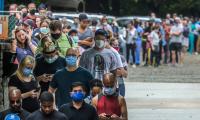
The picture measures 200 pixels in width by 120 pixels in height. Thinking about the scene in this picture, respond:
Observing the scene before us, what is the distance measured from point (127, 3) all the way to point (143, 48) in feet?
87.0

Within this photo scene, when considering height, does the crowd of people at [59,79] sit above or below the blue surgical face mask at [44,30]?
below

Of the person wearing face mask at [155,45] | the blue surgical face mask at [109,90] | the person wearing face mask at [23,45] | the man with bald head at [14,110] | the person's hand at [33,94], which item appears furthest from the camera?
the person wearing face mask at [155,45]

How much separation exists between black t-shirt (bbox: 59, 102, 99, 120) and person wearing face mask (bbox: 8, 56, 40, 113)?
151 centimetres

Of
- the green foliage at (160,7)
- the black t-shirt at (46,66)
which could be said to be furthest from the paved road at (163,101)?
the green foliage at (160,7)

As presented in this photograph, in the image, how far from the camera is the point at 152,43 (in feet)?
99.6

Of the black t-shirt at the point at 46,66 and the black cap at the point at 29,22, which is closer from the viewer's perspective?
the black t-shirt at the point at 46,66

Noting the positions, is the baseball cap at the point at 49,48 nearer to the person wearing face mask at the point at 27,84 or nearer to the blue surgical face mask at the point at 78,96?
the person wearing face mask at the point at 27,84

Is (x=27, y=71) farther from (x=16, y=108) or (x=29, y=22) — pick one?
(x=29, y=22)

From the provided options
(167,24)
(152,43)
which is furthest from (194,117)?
(167,24)

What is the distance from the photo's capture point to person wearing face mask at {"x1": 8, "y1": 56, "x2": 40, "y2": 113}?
11312 millimetres

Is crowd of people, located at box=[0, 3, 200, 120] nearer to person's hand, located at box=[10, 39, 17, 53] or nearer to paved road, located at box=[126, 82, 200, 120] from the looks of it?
person's hand, located at box=[10, 39, 17, 53]

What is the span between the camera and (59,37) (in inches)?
521

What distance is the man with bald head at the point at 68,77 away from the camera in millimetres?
11359

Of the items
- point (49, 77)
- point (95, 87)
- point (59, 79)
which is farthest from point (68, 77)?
point (49, 77)
